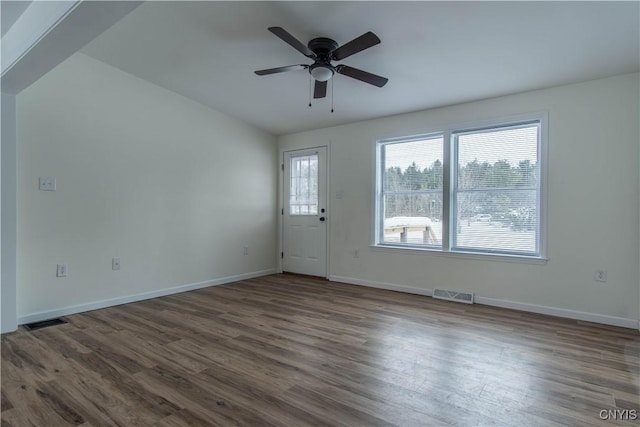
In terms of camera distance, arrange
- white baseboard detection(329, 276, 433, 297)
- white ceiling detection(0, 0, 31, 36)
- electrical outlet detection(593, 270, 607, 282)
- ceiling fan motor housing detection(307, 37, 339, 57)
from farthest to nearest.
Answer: white baseboard detection(329, 276, 433, 297) → electrical outlet detection(593, 270, 607, 282) → ceiling fan motor housing detection(307, 37, 339, 57) → white ceiling detection(0, 0, 31, 36)

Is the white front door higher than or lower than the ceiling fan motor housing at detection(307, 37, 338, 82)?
lower

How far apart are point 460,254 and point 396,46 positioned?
2.51 metres

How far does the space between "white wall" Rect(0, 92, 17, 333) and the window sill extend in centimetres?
396

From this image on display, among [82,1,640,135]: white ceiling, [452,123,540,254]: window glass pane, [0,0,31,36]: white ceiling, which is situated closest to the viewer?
[0,0,31,36]: white ceiling

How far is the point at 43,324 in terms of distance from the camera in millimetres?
3113

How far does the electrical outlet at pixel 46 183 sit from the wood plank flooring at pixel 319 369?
1316 mm

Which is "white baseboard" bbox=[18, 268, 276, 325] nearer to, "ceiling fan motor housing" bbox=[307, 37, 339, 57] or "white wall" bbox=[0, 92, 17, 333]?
"white wall" bbox=[0, 92, 17, 333]

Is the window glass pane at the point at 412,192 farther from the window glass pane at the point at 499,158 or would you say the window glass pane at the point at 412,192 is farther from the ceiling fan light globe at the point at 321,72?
the ceiling fan light globe at the point at 321,72

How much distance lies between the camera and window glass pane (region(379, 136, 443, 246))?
435 centimetres

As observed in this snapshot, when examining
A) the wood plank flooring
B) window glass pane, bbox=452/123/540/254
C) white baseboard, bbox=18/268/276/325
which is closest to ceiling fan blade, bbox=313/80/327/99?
window glass pane, bbox=452/123/540/254

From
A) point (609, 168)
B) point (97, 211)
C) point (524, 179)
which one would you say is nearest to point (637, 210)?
point (609, 168)

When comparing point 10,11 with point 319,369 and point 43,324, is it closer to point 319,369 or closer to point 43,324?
point 43,324

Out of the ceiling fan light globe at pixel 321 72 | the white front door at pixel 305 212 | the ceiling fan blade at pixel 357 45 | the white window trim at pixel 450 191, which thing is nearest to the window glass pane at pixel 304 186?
the white front door at pixel 305 212

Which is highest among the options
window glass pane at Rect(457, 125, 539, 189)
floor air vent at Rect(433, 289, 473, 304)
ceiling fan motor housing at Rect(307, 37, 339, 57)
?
ceiling fan motor housing at Rect(307, 37, 339, 57)
